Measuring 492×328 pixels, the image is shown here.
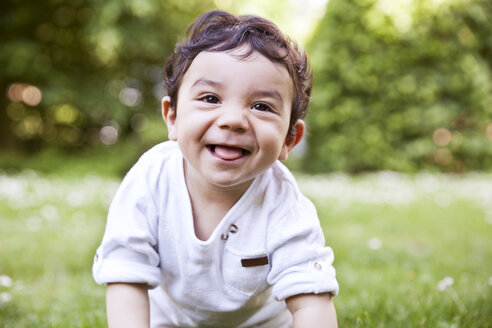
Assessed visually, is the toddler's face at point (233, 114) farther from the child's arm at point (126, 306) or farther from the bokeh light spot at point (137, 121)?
the bokeh light spot at point (137, 121)

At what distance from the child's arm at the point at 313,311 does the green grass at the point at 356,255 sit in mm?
558

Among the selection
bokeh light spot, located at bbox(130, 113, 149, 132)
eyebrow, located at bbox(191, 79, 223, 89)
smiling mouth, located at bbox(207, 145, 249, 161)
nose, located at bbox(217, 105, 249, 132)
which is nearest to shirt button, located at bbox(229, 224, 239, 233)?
smiling mouth, located at bbox(207, 145, 249, 161)

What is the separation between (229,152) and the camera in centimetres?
160

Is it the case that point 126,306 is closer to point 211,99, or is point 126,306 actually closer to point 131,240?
point 131,240

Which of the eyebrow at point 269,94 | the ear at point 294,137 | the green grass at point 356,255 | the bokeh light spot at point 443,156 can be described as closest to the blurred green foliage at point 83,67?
the green grass at point 356,255

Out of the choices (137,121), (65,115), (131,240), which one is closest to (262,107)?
(131,240)

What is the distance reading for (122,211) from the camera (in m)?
1.72

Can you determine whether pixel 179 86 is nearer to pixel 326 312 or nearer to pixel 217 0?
pixel 326 312

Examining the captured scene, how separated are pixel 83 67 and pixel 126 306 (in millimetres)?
11925

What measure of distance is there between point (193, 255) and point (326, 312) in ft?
1.64

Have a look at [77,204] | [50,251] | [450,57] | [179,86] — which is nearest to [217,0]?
[450,57]

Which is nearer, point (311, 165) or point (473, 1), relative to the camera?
point (473, 1)

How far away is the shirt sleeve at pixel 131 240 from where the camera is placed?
5.40 feet

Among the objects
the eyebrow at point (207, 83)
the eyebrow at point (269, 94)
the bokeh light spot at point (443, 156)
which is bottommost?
the eyebrow at point (269, 94)
